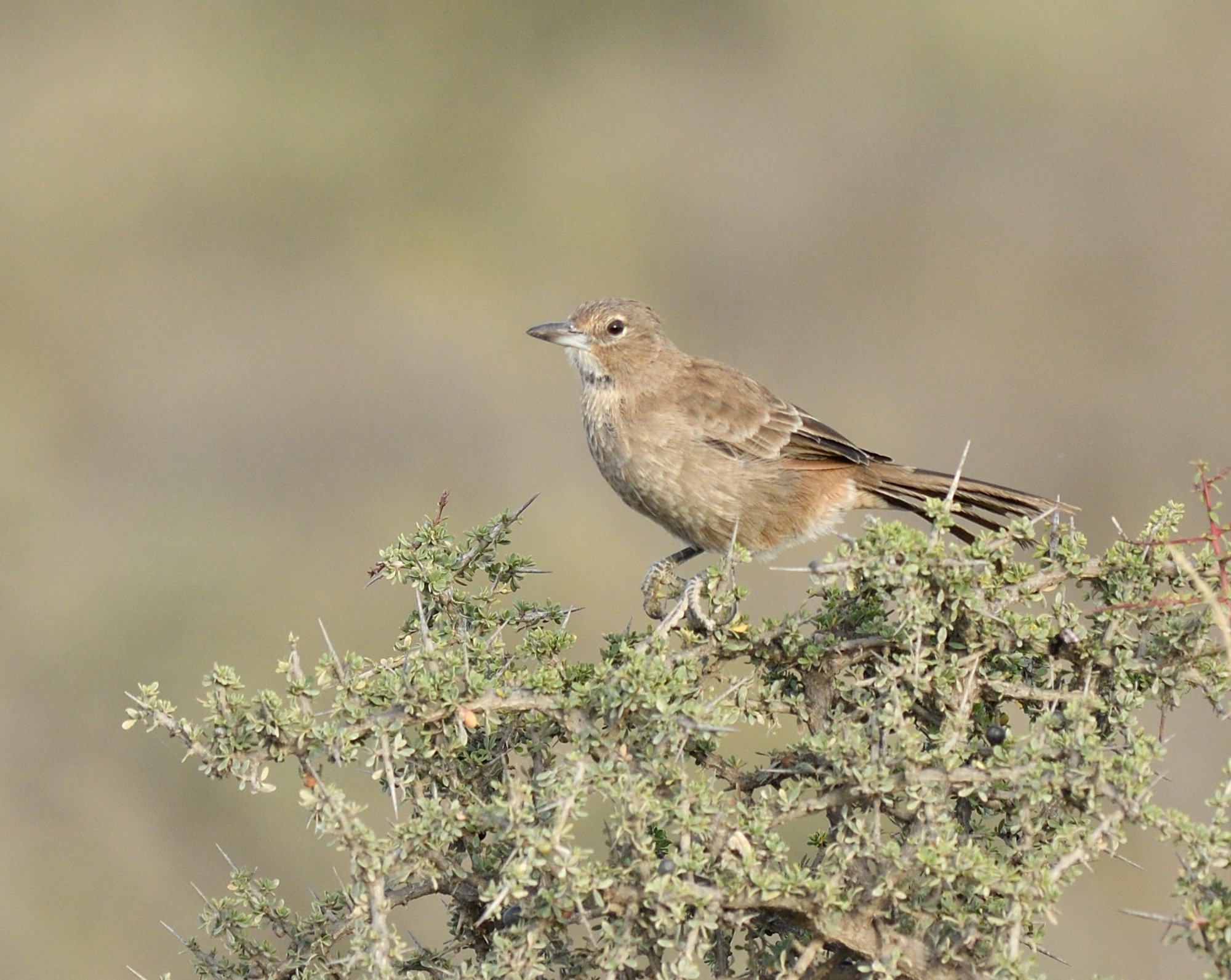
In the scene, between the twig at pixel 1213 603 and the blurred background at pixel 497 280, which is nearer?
the twig at pixel 1213 603

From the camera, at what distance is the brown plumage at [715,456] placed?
18.5 ft

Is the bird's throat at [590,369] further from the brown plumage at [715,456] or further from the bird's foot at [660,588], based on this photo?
the bird's foot at [660,588]

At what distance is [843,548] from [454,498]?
6210mm

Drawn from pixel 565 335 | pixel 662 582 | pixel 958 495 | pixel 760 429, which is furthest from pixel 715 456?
pixel 958 495

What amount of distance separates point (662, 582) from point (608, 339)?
49.6 inches

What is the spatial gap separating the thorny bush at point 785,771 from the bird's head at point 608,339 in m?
2.42

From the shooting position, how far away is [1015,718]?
6.93 metres

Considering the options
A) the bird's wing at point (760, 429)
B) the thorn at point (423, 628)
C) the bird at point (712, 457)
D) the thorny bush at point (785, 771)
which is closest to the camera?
the thorny bush at point (785, 771)

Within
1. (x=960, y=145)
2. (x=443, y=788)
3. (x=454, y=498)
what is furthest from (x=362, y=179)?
(x=443, y=788)

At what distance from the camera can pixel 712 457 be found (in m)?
5.71

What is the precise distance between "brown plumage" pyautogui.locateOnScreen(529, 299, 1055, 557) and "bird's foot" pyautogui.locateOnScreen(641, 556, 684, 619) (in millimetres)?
172

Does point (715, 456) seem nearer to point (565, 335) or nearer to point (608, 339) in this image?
point (608, 339)

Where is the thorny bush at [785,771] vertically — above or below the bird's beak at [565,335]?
below

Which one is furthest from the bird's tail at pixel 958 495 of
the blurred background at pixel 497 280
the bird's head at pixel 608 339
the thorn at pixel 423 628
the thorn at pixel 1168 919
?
the blurred background at pixel 497 280
